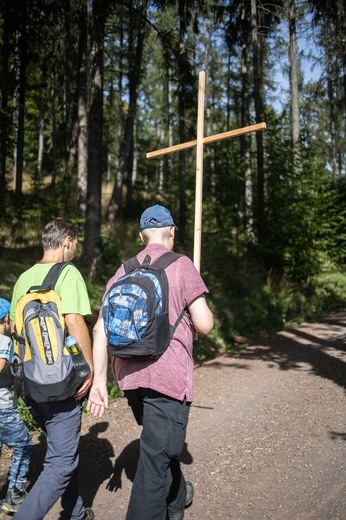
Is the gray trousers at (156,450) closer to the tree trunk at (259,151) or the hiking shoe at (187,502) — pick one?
the hiking shoe at (187,502)

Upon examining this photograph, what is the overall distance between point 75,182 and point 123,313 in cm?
1745

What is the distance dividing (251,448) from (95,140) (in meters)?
8.02

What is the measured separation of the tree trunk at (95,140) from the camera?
10719 millimetres

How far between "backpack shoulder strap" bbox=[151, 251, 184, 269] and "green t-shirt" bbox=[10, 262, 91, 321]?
0.51m

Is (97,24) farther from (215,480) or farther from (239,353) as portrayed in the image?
(215,480)

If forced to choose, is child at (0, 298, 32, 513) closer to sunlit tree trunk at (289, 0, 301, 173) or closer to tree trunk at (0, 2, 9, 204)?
tree trunk at (0, 2, 9, 204)

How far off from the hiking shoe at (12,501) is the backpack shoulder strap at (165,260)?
2053 millimetres

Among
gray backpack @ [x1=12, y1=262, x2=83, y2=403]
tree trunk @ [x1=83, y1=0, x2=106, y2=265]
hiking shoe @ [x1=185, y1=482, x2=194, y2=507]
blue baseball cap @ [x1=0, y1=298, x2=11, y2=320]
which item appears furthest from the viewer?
tree trunk @ [x1=83, y1=0, x2=106, y2=265]

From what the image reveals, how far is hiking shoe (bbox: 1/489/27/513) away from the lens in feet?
11.5

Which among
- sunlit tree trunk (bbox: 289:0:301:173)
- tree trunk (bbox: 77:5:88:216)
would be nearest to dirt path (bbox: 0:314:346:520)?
sunlit tree trunk (bbox: 289:0:301:173)

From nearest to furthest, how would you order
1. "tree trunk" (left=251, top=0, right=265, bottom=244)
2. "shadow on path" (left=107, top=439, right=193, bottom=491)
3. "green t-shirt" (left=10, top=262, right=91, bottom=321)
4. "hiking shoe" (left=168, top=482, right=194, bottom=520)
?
1. "green t-shirt" (left=10, top=262, right=91, bottom=321)
2. "hiking shoe" (left=168, top=482, right=194, bottom=520)
3. "shadow on path" (left=107, top=439, right=193, bottom=491)
4. "tree trunk" (left=251, top=0, right=265, bottom=244)

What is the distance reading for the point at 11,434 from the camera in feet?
11.3

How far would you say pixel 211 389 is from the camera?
647 centimetres

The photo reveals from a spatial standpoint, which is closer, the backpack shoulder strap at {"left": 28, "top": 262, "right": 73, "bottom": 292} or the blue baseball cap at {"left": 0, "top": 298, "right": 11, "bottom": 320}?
the backpack shoulder strap at {"left": 28, "top": 262, "right": 73, "bottom": 292}
